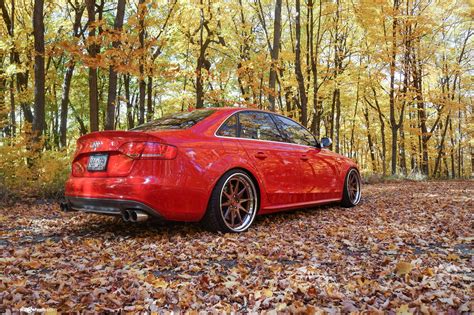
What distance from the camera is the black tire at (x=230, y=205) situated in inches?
159

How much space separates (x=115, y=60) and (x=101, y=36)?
54 cm

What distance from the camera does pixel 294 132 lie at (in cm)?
555

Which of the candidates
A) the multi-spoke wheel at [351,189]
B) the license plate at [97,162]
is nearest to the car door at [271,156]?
the multi-spoke wheel at [351,189]

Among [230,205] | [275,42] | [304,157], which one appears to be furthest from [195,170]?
[275,42]

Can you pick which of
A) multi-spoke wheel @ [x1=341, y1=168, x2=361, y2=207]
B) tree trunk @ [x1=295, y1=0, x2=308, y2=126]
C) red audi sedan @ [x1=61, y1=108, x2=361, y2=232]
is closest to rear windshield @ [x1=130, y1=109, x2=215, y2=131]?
red audi sedan @ [x1=61, y1=108, x2=361, y2=232]

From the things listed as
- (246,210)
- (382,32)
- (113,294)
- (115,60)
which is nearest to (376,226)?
(246,210)

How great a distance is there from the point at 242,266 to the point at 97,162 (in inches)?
77.1

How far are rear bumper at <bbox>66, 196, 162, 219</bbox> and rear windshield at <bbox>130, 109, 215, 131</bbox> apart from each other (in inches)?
39.6

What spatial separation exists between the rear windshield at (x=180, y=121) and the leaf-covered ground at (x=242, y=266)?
4.01 feet

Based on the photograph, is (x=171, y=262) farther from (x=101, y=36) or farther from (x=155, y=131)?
(x=101, y=36)

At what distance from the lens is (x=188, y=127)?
13.5 feet

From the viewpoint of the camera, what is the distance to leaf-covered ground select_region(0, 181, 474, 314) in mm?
2307

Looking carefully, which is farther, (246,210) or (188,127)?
(246,210)

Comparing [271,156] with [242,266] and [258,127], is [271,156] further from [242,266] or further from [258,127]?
[242,266]
